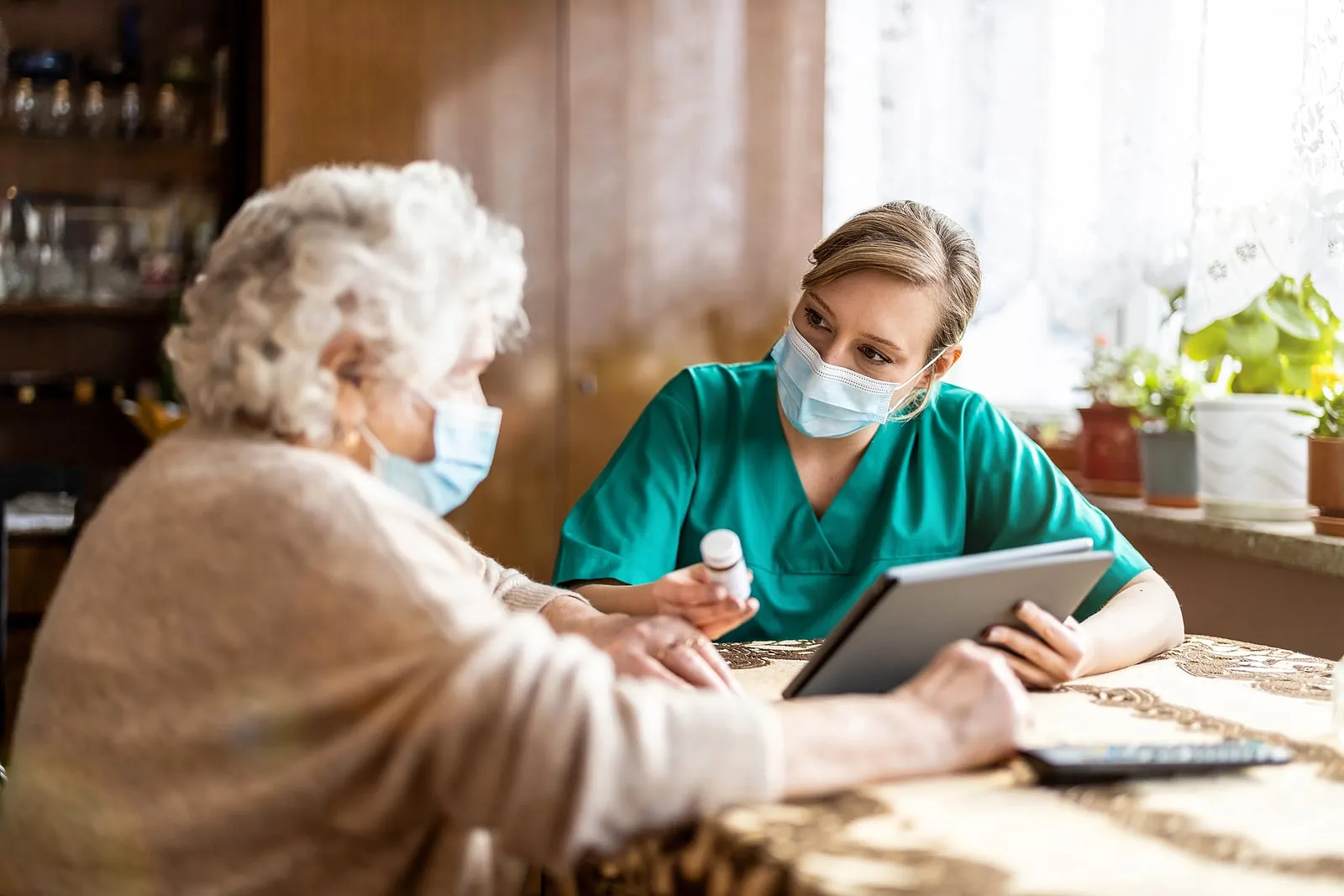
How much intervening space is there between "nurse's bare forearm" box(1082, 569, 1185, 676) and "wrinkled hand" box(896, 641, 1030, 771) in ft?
1.22

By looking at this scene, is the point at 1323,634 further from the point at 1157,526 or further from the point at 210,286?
the point at 210,286

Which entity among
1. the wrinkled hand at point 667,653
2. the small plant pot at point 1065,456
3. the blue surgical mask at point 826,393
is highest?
the blue surgical mask at point 826,393

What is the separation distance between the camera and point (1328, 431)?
6.62 ft

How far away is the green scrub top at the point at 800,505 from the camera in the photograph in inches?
67.2

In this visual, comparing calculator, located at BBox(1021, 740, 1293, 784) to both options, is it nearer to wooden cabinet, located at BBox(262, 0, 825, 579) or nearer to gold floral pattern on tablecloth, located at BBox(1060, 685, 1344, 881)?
gold floral pattern on tablecloth, located at BBox(1060, 685, 1344, 881)

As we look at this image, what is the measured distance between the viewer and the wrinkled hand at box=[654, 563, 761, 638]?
128 cm

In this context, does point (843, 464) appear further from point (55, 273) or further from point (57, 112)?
point (57, 112)

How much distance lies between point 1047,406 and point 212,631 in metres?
2.64

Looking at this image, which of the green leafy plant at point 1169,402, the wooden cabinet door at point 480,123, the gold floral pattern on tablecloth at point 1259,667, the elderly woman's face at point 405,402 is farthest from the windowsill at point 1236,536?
the elderly woman's face at point 405,402

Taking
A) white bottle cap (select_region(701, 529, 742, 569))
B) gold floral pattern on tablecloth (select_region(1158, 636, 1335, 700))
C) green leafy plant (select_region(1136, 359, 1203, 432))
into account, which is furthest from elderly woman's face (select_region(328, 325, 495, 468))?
green leafy plant (select_region(1136, 359, 1203, 432))

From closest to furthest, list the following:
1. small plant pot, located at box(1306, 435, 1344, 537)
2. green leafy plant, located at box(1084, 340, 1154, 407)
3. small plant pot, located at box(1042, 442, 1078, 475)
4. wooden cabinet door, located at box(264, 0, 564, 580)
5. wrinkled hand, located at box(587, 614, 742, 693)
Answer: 1. wrinkled hand, located at box(587, 614, 742, 693)
2. small plant pot, located at box(1306, 435, 1344, 537)
3. green leafy plant, located at box(1084, 340, 1154, 407)
4. wooden cabinet door, located at box(264, 0, 564, 580)
5. small plant pot, located at box(1042, 442, 1078, 475)

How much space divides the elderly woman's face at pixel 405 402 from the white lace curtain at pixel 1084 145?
1504 millimetres

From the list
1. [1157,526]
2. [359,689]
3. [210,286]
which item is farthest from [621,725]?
[1157,526]

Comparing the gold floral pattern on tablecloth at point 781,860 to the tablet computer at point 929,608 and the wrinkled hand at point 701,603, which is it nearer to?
the tablet computer at point 929,608
